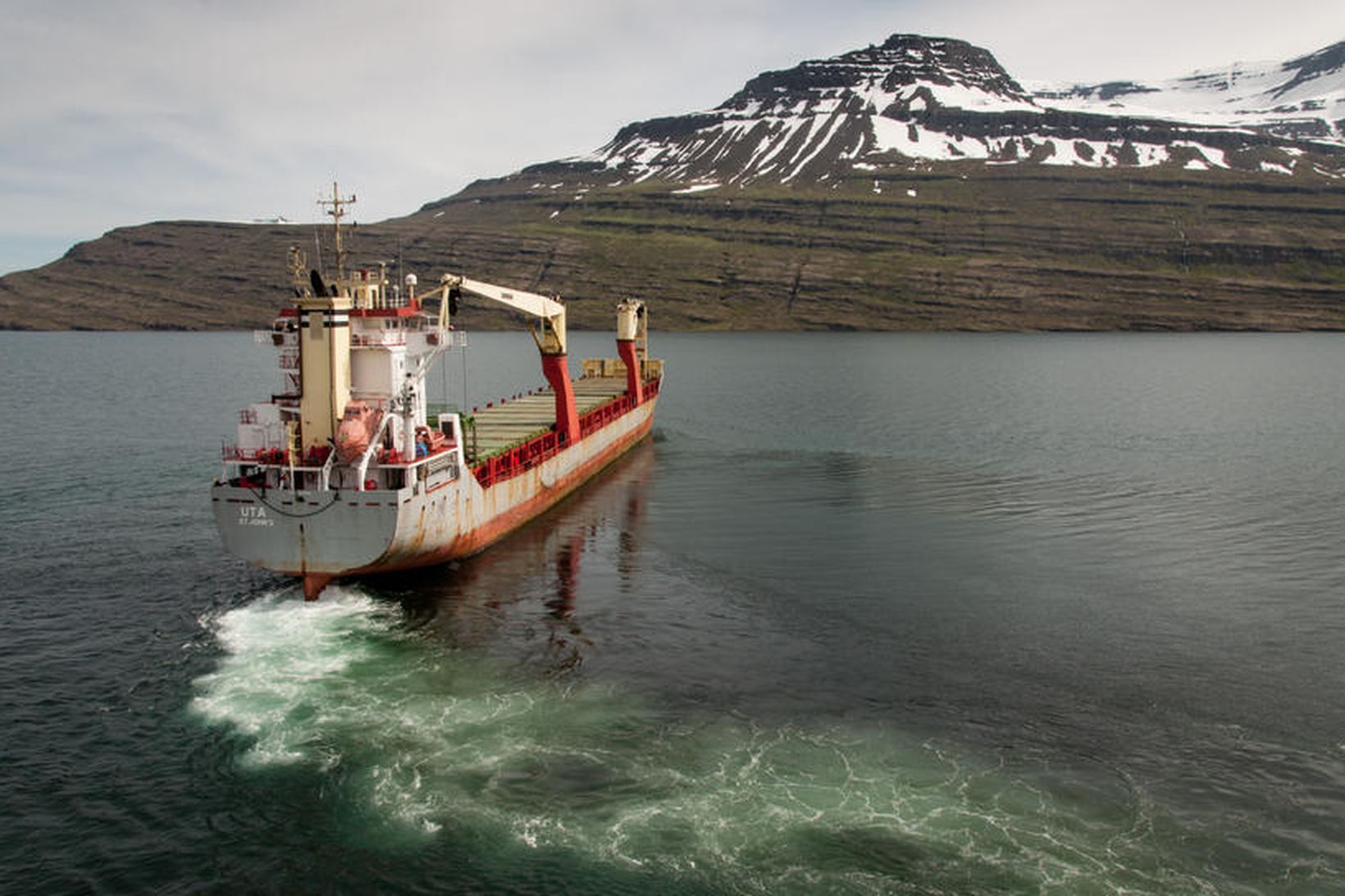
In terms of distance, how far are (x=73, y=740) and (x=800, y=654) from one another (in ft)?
63.6

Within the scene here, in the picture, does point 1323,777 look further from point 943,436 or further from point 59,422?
point 59,422

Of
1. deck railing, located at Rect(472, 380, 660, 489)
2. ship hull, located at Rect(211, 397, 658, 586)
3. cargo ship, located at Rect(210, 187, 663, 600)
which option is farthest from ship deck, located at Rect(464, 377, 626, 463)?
ship hull, located at Rect(211, 397, 658, 586)

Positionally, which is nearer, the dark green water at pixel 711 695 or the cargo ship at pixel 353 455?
the dark green water at pixel 711 695

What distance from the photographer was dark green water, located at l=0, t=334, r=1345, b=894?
18922 millimetres

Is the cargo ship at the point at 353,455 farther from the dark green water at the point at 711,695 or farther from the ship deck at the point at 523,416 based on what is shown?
the ship deck at the point at 523,416

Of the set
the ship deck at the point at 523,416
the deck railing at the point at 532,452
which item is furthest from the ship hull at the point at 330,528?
the ship deck at the point at 523,416

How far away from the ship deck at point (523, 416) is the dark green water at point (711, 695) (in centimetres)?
473

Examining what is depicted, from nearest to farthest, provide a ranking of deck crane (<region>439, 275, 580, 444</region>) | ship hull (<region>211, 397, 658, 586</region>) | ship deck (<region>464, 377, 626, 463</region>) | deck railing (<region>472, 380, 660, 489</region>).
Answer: ship hull (<region>211, 397, 658, 586</region>), deck railing (<region>472, 380, 660, 489</region>), ship deck (<region>464, 377, 626, 463</region>), deck crane (<region>439, 275, 580, 444</region>)

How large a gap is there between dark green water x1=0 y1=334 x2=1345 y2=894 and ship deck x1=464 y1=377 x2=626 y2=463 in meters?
4.73

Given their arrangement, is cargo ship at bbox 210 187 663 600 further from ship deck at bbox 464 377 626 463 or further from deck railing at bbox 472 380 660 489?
ship deck at bbox 464 377 626 463

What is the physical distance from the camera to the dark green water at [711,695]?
18.9 m

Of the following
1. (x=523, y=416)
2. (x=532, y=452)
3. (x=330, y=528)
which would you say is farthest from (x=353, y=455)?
(x=523, y=416)

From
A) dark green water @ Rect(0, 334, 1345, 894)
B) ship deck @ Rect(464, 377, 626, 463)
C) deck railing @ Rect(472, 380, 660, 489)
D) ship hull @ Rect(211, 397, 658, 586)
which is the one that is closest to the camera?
dark green water @ Rect(0, 334, 1345, 894)

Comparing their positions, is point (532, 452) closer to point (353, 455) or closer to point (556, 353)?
point (556, 353)
